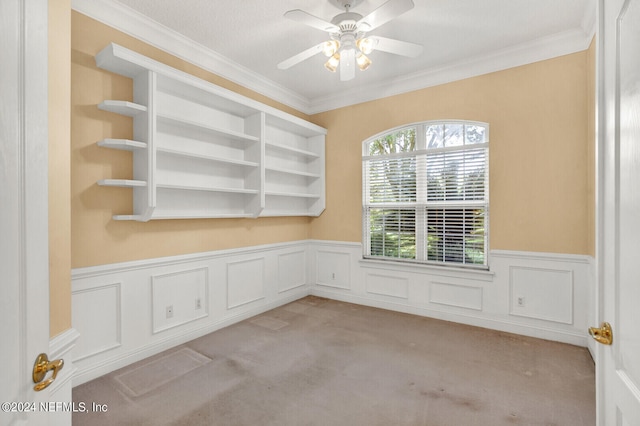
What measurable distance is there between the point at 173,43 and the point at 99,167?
4.65 ft

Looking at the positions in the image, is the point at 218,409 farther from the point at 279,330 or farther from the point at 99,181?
the point at 99,181

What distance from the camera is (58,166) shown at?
1191 millimetres

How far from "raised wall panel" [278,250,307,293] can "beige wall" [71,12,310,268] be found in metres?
1.58

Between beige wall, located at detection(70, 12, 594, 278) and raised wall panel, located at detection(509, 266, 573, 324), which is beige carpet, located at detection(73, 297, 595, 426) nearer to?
raised wall panel, located at detection(509, 266, 573, 324)

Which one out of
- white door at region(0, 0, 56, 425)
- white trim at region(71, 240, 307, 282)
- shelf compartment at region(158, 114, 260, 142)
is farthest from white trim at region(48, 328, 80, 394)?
shelf compartment at region(158, 114, 260, 142)

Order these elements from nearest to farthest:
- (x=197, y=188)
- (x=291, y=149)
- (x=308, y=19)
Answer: (x=308, y=19), (x=197, y=188), (x=291, y=149)

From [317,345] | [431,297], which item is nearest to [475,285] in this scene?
[431,297]

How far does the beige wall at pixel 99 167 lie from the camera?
233 centimetres

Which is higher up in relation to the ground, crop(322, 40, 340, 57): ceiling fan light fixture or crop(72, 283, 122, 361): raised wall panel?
crop(322, 40, 340, 57): ceiling fan light fixture

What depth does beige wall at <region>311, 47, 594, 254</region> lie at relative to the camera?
296cm

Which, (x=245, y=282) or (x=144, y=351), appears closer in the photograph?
(x=144, y=351)

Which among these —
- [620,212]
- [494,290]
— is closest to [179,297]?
[620,212]

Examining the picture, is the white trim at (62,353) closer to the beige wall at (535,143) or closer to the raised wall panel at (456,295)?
the raised wall panel at (456,295)

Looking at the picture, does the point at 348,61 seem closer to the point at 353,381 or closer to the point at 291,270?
A: the point at 353,381
